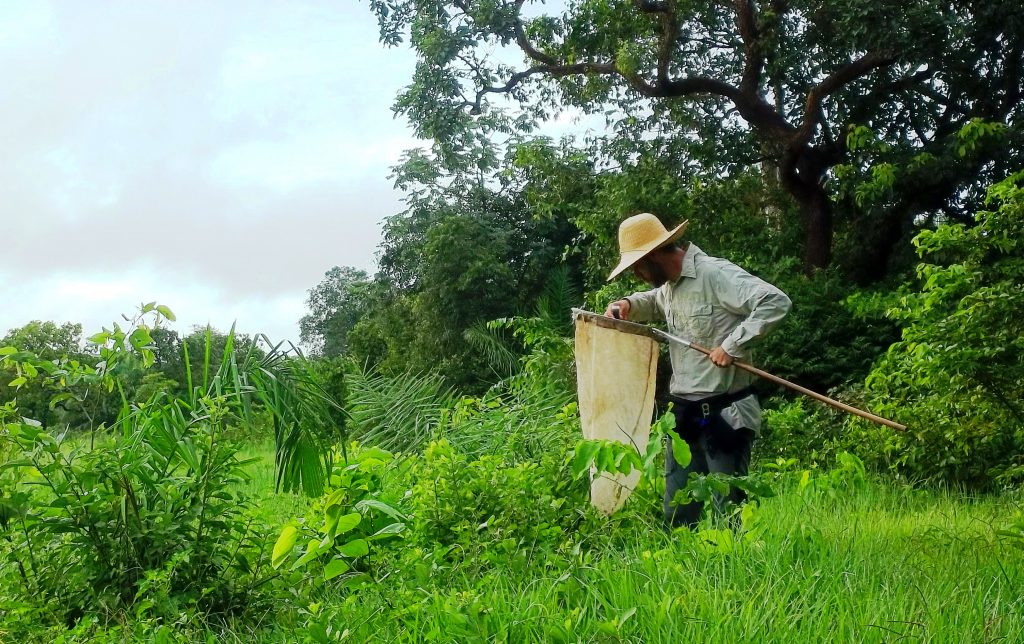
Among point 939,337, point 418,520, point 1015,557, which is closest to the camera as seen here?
point 1015,557

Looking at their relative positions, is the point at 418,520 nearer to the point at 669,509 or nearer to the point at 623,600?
the point at 669,509

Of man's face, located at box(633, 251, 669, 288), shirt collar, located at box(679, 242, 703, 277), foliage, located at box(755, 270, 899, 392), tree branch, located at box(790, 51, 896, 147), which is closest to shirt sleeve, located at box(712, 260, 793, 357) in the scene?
shirt collar, located at box(679, 242, 703, 277)

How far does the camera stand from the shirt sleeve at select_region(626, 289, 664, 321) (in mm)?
5172

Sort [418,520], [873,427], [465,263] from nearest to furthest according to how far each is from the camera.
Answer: [418,520] → [873,427] → [465,263]

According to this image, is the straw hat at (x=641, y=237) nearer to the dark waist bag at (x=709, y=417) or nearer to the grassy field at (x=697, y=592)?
the dark waist bag at (x=709, y=417)

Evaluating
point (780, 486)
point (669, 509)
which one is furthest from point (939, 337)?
point (669, 509)

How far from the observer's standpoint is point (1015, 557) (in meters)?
3.96

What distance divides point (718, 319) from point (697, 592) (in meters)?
1.80

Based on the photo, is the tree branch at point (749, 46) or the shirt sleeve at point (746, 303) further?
the tree branch at point (749, 46)

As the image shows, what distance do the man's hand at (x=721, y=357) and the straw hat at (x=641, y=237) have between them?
1.97ft

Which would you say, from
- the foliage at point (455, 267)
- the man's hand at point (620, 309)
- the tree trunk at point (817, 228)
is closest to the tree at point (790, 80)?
the tree trunk at point (817, 228)

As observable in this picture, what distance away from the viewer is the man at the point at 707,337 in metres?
4.52

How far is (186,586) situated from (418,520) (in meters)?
1.00

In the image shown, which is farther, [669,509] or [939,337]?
[939,337]
